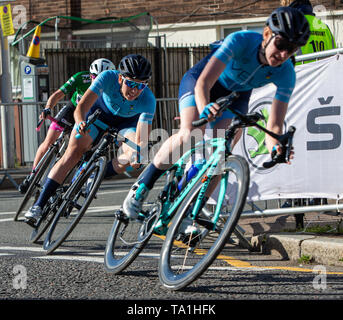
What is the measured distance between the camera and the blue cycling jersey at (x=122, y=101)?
21.3ft

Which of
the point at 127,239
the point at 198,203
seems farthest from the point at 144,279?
the point at 198,203

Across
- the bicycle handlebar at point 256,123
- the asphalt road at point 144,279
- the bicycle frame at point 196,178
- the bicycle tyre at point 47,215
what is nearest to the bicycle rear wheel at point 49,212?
the bicycle tyre at point 47,215

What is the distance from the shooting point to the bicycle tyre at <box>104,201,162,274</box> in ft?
16.2

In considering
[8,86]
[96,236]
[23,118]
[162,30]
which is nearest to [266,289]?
[96,236]

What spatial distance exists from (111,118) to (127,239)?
1998 millimetres

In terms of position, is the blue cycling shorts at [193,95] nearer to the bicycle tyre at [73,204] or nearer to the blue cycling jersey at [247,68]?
the blue cycling jersey at [247,68]

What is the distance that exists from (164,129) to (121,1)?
8.29 m

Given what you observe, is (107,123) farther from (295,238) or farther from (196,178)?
(196,178)

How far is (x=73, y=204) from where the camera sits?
21.1 feet

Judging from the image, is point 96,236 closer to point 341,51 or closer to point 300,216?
point 300,216

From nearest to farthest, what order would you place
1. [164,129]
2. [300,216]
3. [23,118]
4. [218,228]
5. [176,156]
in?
[218,228], [176,156], [300,216], [23,118], [164,129]

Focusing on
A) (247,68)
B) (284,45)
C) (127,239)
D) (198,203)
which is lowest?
(127,239)

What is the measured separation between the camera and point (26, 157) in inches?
560

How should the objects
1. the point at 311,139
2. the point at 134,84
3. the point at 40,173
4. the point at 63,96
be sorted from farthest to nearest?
the point at 63,96 → the point at 40,173 → the point at 311,139 → the point at 134,84
